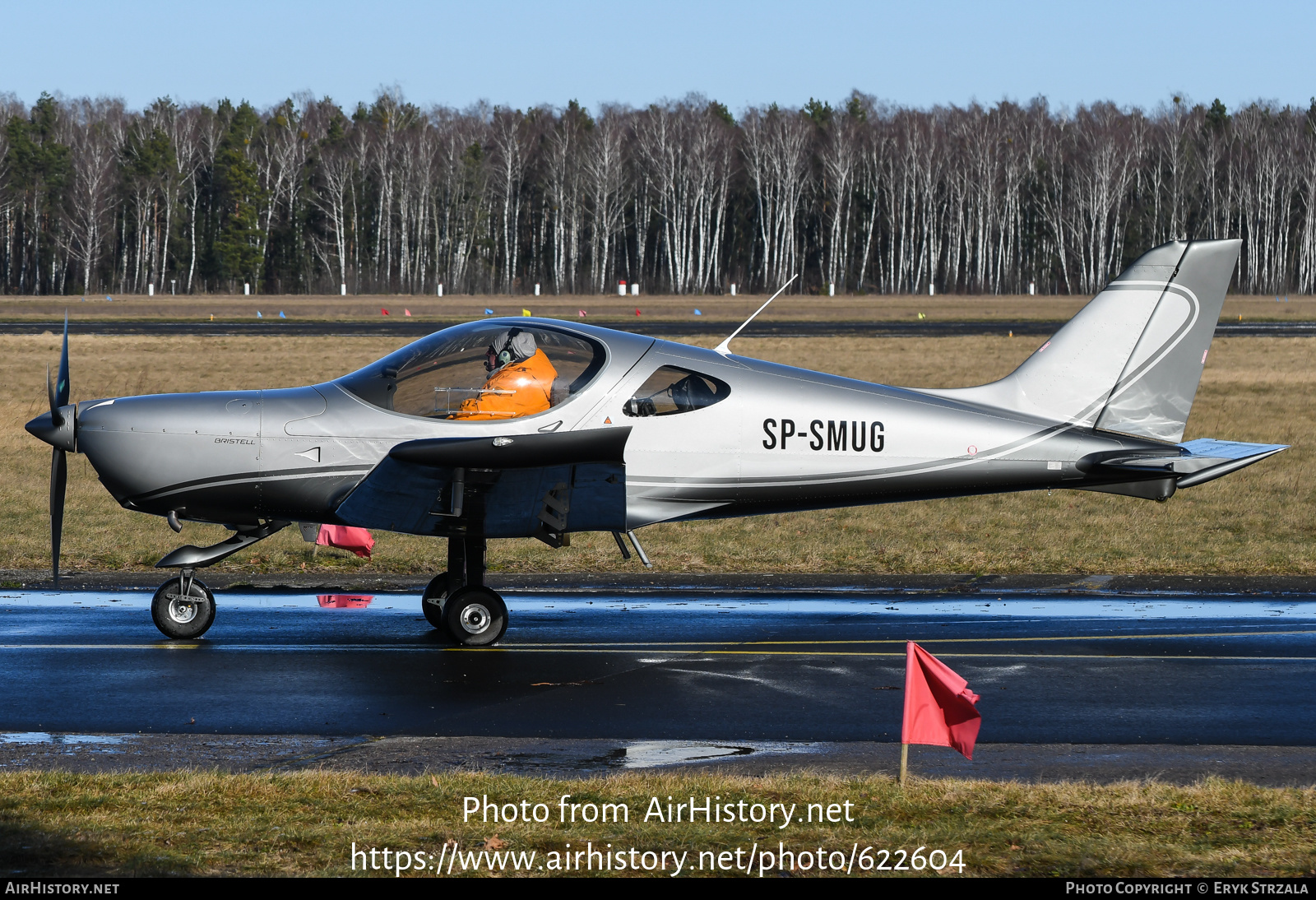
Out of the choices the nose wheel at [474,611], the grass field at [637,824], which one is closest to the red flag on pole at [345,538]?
Answer: the nose wheel at [474,611]

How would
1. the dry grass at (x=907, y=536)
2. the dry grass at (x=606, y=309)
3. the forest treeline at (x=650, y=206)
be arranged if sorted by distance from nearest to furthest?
the dry grass at (x=907, y=536) < the dry grass at (x=606, y=309) < the forest treeline at (x=650, y=206)

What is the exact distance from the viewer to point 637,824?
550 cm

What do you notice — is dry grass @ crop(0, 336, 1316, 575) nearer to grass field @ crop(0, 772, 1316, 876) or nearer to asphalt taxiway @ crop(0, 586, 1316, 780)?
asphalt taxiway @ crop(0, 586, 1316, 780)

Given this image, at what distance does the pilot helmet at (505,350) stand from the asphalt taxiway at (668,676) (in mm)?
2124

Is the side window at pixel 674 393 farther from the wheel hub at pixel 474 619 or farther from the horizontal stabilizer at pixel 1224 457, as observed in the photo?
A: the horizontal stabilizer at pixel 1224 457

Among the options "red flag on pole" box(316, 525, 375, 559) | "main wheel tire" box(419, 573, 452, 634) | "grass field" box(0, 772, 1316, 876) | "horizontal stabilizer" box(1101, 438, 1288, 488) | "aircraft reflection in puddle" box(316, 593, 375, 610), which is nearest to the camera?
"grass field" box(0, 772, 1316, 876)

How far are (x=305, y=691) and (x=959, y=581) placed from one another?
674 cm

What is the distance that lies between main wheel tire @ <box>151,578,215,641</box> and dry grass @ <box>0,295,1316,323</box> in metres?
38.6

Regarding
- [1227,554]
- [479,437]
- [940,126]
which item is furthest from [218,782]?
[940,126]

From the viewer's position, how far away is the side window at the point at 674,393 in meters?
9.80

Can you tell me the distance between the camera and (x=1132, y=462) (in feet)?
34.0

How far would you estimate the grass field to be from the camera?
501cm

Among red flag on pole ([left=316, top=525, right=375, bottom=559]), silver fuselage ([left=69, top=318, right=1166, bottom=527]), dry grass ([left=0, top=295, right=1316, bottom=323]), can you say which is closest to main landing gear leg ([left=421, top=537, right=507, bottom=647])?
silver fuselage ([left=69, top=318, right=1166, bottom=527])
